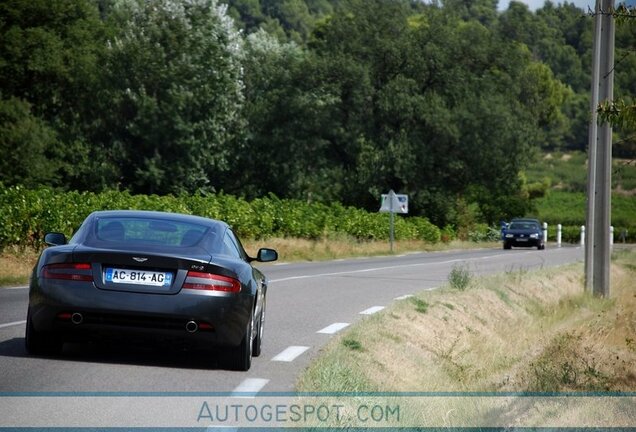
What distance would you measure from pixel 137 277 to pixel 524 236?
51.6 m

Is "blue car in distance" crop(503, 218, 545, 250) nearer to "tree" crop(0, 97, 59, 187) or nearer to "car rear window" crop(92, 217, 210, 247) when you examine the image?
"tree" crop(0, 97, 59, 187)

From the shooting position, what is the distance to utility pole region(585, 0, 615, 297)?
21.7 metres

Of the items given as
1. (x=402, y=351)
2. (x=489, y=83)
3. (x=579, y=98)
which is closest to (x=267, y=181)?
(x=489, y=83)

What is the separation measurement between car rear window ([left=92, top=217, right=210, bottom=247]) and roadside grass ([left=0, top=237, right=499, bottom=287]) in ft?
34.4

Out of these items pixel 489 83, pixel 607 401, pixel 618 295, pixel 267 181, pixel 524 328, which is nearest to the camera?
pixel 607 401

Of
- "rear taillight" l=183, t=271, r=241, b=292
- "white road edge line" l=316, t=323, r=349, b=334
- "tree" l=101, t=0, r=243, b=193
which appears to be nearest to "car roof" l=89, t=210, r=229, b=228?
"rear taillight" l=183, t=271, r=241, b=292

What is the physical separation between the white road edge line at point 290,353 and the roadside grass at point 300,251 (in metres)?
9.83

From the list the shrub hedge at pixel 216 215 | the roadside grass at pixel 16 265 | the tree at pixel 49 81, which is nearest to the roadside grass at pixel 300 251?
the roadside grass at pixel 16 265

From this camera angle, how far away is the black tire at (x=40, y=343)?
1036cm

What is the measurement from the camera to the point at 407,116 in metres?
67.8

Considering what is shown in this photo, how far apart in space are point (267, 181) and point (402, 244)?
483 inches

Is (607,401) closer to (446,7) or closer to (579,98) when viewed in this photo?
(446,7)

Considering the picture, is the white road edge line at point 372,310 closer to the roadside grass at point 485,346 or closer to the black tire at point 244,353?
the roadside grass at point 485,346

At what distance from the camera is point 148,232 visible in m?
10.8
